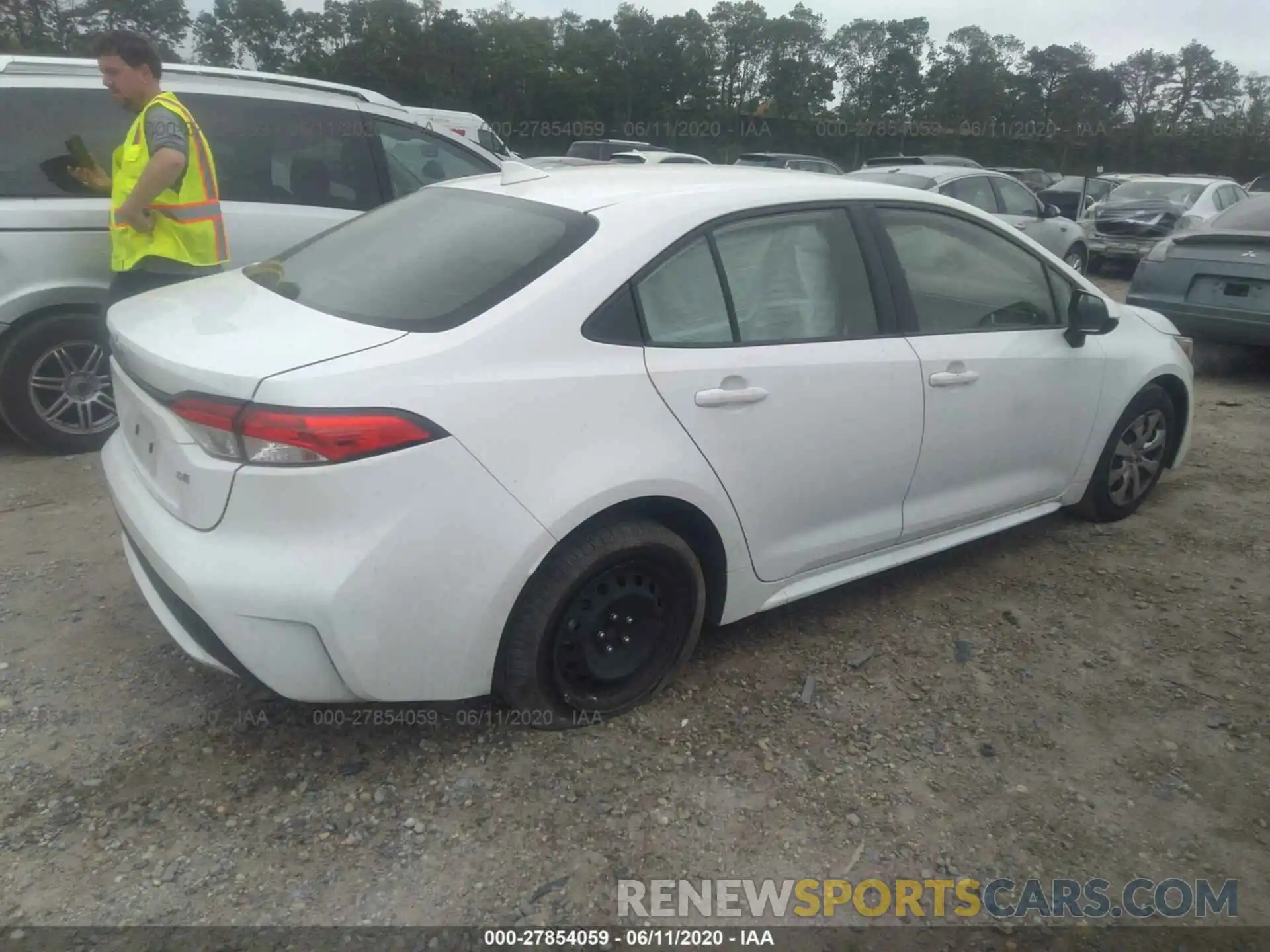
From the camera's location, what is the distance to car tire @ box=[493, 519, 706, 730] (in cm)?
253

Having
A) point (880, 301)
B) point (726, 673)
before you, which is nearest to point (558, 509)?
point (726, 673)

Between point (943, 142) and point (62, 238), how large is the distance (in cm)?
3985

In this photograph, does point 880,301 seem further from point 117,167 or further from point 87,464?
point 87,464

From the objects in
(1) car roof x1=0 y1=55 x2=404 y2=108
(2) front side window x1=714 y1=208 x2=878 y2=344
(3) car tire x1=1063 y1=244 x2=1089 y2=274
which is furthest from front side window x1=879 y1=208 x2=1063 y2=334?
(3) car tire x1=1063 y1=244 x2=1089 y2=274

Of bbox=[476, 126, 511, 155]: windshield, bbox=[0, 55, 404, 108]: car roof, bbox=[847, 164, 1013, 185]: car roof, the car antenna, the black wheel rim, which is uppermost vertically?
bbox=[0, 55, 404, 108]: car roof

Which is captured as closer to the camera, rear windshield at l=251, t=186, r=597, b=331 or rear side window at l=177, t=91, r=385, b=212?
rear windshield at l=251, t=186, r=597, b=331

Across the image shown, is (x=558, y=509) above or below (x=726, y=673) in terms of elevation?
above

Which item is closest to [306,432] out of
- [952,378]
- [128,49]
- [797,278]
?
[797,278]

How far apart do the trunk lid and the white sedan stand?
0.4 inches

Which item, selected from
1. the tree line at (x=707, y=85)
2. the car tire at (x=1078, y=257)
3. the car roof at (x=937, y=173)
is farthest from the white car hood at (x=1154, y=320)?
the tree line at (x=707, y=85)

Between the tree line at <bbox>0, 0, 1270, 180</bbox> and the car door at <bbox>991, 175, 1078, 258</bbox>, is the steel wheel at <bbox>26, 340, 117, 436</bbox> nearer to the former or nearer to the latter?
the car door at <bbox>991, 175, 1078, 258</bbox>

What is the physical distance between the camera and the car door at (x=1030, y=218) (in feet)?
35.1

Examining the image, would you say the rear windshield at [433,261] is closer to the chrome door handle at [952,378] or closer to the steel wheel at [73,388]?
the chrome door handle at [952,378]

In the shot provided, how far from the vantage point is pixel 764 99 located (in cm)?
4619
